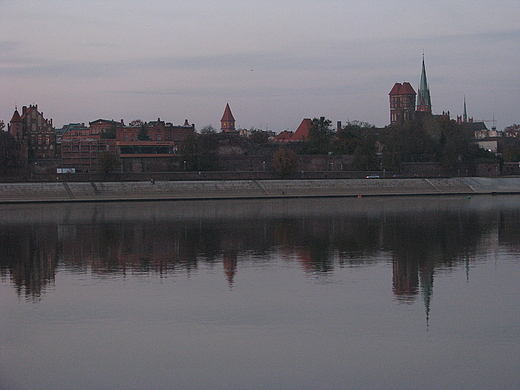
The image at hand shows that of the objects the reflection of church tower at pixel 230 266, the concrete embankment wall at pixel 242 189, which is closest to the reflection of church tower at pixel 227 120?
the concrete embankment wall at pixel 242 189

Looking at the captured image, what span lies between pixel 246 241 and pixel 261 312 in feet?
44.4

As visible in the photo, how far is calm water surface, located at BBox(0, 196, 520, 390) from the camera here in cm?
1151

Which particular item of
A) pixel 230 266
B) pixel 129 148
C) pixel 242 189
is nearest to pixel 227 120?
pixel 129 148

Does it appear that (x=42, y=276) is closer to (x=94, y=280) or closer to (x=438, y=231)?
(x=94, y=280)

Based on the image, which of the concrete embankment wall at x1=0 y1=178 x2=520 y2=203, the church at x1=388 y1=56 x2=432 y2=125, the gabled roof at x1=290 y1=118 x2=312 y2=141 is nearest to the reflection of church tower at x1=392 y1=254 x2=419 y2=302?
the concrete embankment wall at x1=0 y1=178 x2=520 y2=203

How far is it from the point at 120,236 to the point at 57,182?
4070cm

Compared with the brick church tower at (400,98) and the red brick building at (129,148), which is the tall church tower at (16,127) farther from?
the brick church tower at (400,98)

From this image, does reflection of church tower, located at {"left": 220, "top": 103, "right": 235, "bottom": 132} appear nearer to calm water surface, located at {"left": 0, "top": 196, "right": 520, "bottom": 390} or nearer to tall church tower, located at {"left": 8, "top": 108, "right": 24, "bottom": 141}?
tall church tower, located at {"left": 8, "top": 108, "right": 24, "bottom": 141}

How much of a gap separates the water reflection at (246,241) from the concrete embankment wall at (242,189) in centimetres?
1981

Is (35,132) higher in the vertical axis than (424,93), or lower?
lower

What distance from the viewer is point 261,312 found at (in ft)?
50.4

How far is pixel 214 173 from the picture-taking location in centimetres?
7950

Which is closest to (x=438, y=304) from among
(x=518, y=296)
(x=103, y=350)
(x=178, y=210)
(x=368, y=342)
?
(x=518, y=296)

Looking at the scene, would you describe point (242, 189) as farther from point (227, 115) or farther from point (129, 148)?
point (227, 115)
